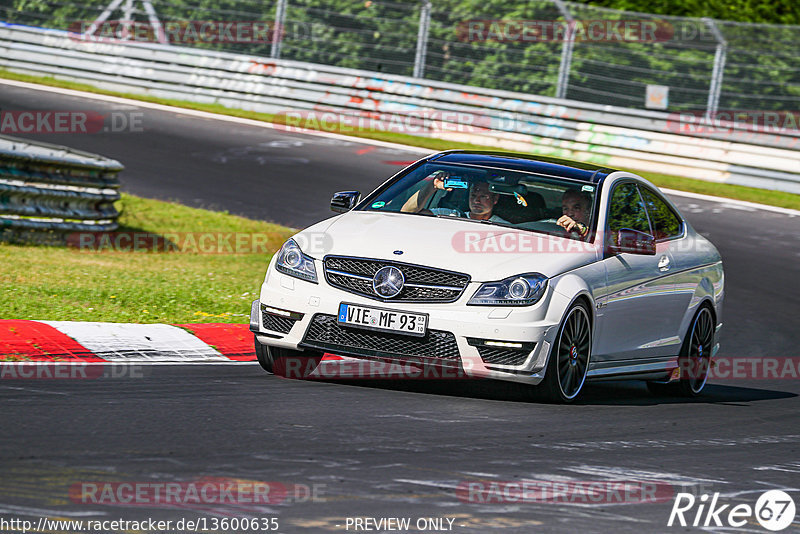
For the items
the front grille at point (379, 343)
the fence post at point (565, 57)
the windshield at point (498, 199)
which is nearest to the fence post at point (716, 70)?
the fence post at point (565, 57)

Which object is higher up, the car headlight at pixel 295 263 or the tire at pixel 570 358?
the car headlight at pixel 295 263

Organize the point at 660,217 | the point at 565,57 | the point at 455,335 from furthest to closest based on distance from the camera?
the point at 565,57, the point at 660,217, the point at 455,335

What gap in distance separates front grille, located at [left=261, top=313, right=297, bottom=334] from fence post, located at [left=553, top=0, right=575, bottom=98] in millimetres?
15528

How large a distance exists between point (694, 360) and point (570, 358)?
2.12 m

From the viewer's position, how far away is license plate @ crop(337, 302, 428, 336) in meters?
7.51

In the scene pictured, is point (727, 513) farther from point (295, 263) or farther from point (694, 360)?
point (694, 360)

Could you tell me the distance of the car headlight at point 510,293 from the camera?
7555mm

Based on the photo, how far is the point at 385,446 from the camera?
246 inches

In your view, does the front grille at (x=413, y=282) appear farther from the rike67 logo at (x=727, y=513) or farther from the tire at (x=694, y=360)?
the tire at (x=694, y=360)

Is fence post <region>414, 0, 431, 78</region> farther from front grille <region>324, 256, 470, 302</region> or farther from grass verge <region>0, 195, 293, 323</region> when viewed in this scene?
front grille <region>324, 256, 470, 302</region>

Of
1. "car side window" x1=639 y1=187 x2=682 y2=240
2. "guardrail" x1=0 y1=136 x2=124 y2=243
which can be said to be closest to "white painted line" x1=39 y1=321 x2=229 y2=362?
"car side window" x1=639 y1=187 x2=682 y2=240

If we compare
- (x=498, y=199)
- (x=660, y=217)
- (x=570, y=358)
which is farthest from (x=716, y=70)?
(x=570, y=358)

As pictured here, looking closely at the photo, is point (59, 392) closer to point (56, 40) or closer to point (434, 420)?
point (434, 420)

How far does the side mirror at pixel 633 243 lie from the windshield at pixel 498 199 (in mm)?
208
